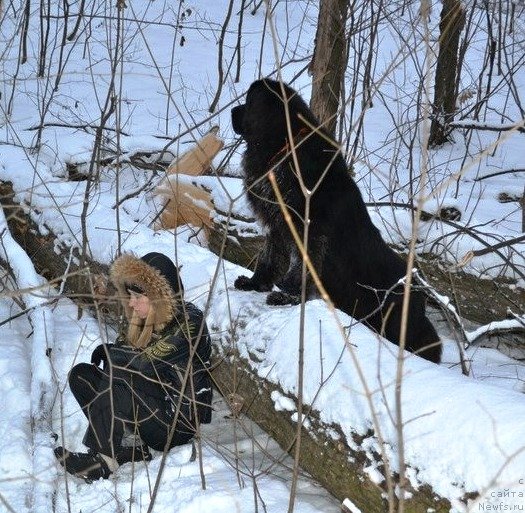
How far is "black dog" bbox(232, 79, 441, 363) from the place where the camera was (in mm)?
5191

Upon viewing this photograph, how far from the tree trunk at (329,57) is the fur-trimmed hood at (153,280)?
303 centimetres

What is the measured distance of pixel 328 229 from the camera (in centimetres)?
525

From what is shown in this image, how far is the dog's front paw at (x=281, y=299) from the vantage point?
511cm

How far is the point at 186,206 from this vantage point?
684 cm

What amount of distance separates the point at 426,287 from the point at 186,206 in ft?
9.20

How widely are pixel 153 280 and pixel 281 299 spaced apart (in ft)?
2.89

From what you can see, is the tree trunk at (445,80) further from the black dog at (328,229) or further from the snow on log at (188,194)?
the black dog at (328,229)

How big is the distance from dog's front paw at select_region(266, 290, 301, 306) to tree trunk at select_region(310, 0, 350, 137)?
2.53 metres

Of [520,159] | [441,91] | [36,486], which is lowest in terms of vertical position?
[36,486]

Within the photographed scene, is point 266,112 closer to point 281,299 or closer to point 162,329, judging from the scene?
point 281,299

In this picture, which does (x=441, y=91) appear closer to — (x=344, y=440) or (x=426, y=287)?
(x=426, y=287)

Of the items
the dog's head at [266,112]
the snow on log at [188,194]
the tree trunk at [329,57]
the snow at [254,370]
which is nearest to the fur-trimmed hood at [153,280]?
the snow at [254,370]

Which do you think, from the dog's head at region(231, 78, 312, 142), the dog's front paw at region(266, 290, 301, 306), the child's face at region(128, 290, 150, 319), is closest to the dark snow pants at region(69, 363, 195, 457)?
the child's face at region(128, 290, 150, 319)

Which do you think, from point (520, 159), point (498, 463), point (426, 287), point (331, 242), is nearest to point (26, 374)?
point (331, 242)
